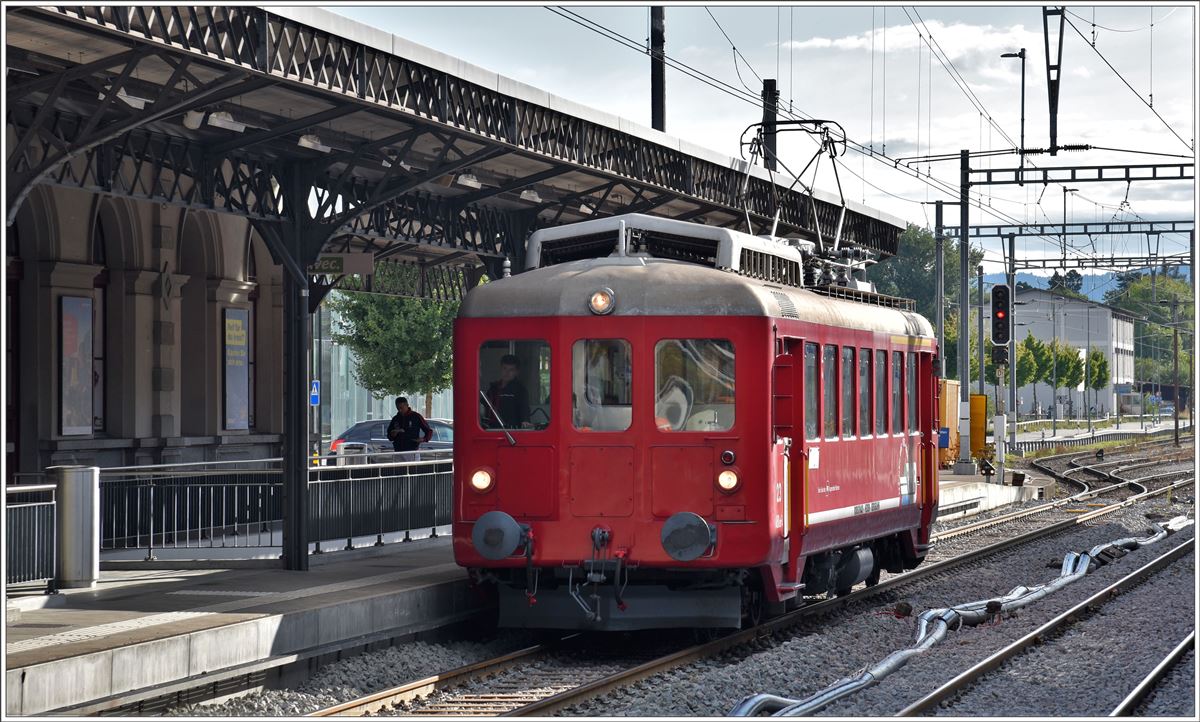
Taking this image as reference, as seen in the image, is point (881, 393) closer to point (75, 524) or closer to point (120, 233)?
point (75, 524)

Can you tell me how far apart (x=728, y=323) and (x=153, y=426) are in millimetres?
10966

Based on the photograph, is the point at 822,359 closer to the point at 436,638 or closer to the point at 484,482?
the point at 484,482

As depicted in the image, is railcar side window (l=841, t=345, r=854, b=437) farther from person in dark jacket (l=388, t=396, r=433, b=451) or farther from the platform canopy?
person in dark jacket (l=388, t=396, r=433, b=451)

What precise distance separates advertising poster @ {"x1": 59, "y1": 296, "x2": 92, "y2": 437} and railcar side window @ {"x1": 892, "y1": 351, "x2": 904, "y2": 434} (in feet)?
31.5

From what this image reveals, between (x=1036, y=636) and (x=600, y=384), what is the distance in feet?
13.5

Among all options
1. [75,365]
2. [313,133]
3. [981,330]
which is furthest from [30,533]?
[981,330]

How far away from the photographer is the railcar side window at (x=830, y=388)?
1334 centimetres

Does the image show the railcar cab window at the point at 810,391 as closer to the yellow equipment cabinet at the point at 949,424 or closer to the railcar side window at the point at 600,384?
the railcar side window at the point at 600,384

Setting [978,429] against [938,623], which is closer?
[938,623]

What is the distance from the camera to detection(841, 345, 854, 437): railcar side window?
45.4ft

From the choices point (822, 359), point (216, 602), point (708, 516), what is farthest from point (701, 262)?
point (216, 602)

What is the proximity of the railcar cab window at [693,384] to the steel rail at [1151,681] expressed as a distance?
3291 millimetres

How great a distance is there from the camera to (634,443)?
11.9 m

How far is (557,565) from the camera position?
39.1 ft
